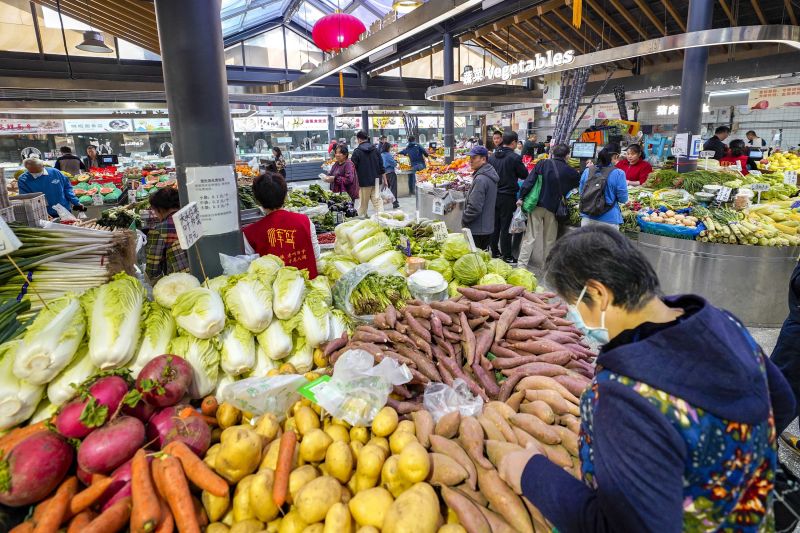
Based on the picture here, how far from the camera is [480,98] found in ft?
47.5

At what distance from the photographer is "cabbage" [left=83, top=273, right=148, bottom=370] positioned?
1.86 m

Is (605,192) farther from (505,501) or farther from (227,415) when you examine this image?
(227,415)

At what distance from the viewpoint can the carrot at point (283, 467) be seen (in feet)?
4.66

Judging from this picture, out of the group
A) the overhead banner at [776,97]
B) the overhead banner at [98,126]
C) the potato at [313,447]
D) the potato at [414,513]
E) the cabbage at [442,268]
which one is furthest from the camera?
the overhead banner at [98,126]

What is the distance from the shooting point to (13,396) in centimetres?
171

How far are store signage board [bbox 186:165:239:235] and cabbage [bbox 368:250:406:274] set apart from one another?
43.2 inches

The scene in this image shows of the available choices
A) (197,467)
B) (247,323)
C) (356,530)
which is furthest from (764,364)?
(247,323)

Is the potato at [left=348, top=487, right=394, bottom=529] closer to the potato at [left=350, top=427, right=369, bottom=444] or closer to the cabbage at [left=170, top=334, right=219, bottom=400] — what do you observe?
the potato at [left=350, top=427, right=369, bottom=444]

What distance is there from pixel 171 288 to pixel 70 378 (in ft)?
2.00

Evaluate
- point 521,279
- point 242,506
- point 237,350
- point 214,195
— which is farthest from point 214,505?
point 521,279

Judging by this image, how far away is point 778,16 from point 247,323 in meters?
15.3

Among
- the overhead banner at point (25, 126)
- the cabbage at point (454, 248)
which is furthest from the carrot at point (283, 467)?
the overhead banner at point (25, 126)

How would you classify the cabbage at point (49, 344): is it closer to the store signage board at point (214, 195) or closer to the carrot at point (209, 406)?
the carrot at point (209, 406)

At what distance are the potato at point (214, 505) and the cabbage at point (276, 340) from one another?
77 centimetres
